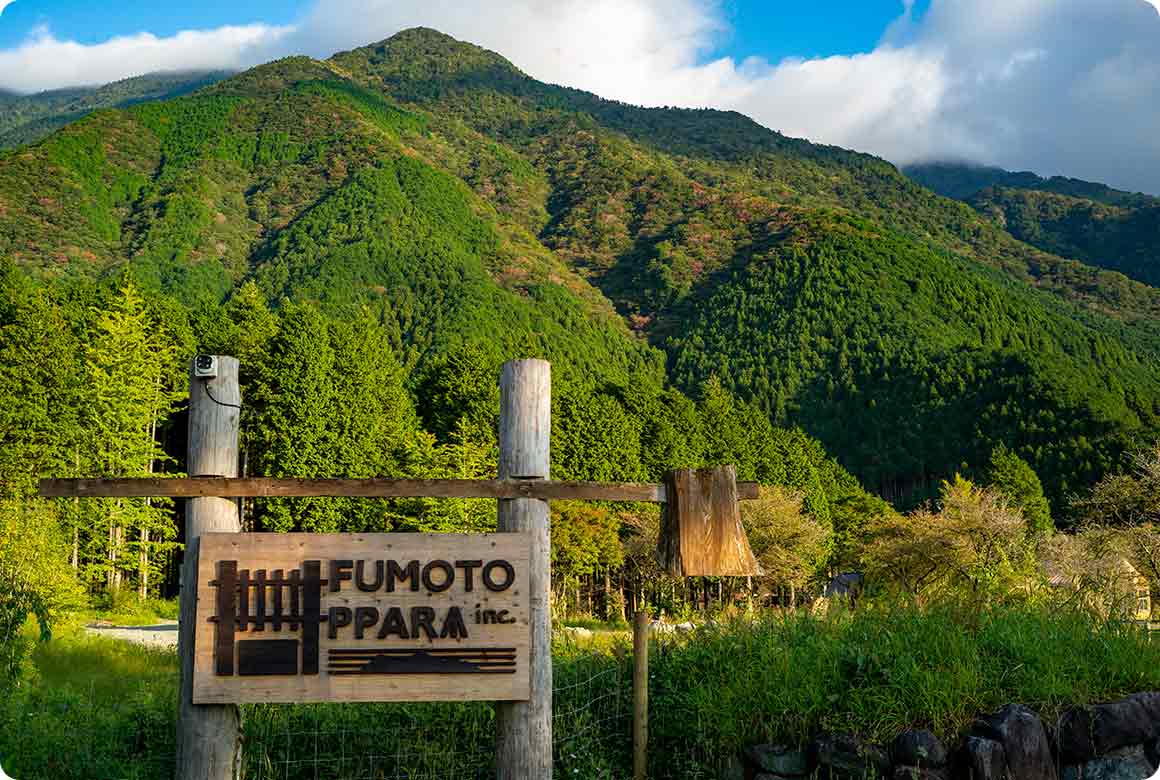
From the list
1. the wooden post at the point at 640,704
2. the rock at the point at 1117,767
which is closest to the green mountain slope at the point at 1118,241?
the rock at the point at 1117,767

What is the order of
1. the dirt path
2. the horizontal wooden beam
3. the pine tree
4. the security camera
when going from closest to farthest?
the horizontal wooden beam
the security camera
the dirt path
the pine tree

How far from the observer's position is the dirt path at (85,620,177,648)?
15252 mm

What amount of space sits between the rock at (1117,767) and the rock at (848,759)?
1235 millimetres

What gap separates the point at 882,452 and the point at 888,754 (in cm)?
8184

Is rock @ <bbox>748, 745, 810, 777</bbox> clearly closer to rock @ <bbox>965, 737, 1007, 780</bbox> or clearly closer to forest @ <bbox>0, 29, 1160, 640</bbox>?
rock @ <bbox>965, 737, 1007, 780</bbox>

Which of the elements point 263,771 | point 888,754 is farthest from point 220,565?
point 888,754

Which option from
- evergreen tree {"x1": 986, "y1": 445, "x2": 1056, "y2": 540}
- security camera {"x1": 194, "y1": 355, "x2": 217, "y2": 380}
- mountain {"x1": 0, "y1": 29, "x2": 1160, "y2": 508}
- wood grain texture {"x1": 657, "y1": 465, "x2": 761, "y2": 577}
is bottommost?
evergreen tree {"x1": 986, "y1": 445, "x2": 1056, "y2": 540}

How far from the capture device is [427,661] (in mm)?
5043

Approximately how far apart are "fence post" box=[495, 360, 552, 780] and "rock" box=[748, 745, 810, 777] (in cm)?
160

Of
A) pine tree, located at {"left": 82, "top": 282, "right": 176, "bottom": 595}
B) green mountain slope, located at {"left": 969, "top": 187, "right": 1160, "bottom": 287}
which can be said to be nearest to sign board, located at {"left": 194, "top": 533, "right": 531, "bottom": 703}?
pine tree, located at {"left": 82, "top": 282, "right": 176, "bottom": 595}

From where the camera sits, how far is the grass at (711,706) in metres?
6.14

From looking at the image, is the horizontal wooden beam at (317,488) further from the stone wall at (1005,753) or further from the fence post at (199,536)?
the stone wall at (1005,753)

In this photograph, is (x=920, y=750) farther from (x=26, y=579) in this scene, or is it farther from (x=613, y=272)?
(x=613, y=272)

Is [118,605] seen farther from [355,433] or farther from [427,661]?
[427,661]
